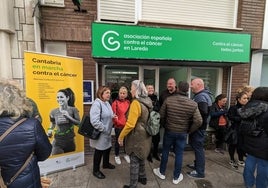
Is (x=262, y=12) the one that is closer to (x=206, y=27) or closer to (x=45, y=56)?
(x=206, y=27)

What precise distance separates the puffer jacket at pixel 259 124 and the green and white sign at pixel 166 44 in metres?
1.45

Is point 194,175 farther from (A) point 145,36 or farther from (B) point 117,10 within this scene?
(B) point 117,10

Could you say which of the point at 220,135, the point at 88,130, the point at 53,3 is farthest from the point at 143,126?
the point at 53,3

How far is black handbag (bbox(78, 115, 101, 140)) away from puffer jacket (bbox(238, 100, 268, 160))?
7.66ft

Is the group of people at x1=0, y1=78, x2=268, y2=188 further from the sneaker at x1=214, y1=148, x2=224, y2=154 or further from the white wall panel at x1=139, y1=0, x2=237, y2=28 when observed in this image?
the white wall panel at x1=139, y1=0, x2=237, y2=28

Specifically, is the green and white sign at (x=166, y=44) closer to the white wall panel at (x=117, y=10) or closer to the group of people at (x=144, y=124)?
the group of people at (x=144, y=124)

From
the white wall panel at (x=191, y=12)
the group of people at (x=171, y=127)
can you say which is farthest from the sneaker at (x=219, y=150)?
the white wall panel at (x=191, y=12)

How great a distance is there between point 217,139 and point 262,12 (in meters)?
3.47

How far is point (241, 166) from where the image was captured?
3885 mm

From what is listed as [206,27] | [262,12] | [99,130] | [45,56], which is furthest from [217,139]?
[45,56]

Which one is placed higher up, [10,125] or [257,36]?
[257,36]

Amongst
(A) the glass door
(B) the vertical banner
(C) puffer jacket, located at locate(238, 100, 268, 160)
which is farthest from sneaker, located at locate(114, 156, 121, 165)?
(C) puffer jacket, located at locate(238, 100, 268, 160)

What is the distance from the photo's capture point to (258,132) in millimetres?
2561

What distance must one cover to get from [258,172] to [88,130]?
2.68 metres
